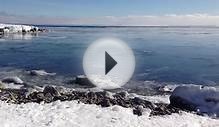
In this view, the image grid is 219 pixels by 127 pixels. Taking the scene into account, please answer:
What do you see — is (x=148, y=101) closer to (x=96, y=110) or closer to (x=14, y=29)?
(x=96, y=110)

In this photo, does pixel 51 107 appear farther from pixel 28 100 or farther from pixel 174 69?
pixel 174 69

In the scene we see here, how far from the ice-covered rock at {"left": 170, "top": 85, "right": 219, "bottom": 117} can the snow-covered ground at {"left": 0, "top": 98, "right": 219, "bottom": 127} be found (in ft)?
3.63

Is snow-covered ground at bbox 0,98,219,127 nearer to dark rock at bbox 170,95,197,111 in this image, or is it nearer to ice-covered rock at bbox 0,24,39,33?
dark rock at bbox 170,95,197,111

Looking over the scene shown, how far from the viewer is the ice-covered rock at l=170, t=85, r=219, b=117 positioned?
1669cm

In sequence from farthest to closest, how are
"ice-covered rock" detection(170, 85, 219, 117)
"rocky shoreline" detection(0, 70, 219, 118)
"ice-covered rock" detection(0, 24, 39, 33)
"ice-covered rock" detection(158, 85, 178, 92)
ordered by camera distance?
"ice-covered rock" detection(0, 24, 39, 33) → "ice-covered rock" detection(158, 85, 178, 92) → "ice-covered rock" detection(170, 85, 219, 117) → "rocky shoreline" detection(0, 70, 219, 118)

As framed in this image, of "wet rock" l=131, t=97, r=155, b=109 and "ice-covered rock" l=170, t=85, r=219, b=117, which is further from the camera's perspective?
"wet rock" l=131, t=97, r=155, b=109

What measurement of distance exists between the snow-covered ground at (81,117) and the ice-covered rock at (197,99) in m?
1.10

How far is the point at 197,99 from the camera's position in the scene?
56.9 feet

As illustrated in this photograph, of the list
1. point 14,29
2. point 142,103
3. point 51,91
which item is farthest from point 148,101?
point 14,29

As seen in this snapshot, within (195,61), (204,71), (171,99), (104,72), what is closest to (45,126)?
(171,99)

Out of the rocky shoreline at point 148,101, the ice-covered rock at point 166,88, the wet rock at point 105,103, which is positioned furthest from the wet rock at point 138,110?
the ice-covered rock at point 166,88

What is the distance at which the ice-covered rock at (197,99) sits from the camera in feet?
54.7

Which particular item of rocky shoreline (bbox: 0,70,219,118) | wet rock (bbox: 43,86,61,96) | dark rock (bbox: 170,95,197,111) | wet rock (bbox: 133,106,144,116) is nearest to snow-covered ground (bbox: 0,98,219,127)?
wet rock (bbox: 133,106,144,116)

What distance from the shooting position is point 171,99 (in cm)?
1784
